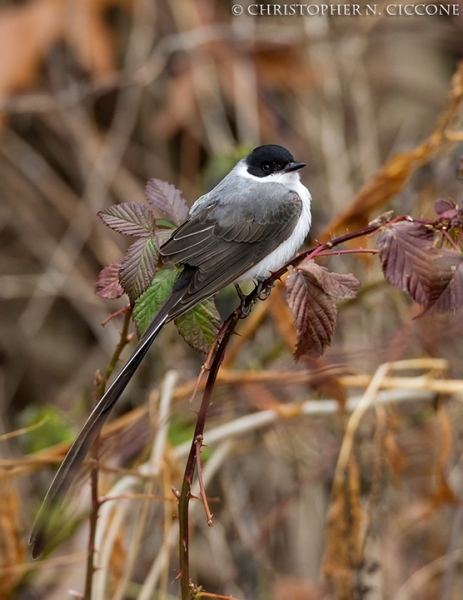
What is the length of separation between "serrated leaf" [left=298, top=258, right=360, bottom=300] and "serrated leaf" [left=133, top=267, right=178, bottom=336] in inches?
14.0

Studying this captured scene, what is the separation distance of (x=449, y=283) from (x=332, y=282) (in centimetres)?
23

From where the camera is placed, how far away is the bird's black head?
107 inches

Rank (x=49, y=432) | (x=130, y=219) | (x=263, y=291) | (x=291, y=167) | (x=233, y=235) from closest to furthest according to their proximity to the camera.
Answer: (x=130, y=219) < (x=263, y=291) < (x=233, y=235) < (x=291, y=167) < (x=49, y=432)

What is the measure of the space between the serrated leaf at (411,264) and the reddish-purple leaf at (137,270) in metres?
0.47

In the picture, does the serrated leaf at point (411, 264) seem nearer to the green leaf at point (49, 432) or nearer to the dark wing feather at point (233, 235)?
the dark wing feather at point (233, 235)

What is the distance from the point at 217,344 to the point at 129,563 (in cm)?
103

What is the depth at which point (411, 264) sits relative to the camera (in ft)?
4.96

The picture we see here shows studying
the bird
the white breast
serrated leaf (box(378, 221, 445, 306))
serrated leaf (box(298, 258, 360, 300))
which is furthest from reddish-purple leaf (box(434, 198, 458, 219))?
the white breast

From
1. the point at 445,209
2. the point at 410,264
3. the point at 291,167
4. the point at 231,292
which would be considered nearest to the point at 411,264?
the point at 410,264

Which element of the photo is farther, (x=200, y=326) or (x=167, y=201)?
(x=167, y=201)

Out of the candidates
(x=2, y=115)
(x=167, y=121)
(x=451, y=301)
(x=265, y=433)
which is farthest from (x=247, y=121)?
(x=451, y=301)

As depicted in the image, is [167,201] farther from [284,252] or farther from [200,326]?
[284,252]

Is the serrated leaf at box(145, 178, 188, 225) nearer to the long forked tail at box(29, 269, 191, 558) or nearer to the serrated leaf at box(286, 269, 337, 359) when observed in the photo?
the long forked tail at box(29, 269, 191, 558)

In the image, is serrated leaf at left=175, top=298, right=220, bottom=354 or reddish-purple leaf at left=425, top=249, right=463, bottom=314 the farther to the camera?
serrated leaf at left=175, top=298, right=220, bottom=354
